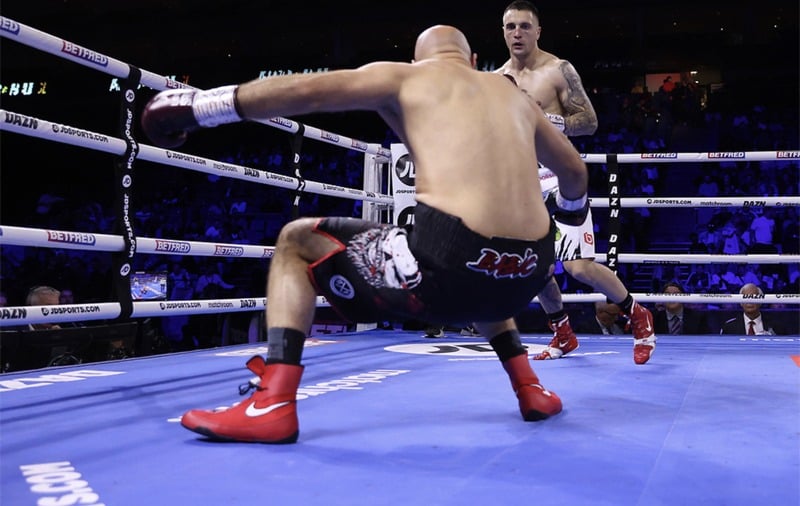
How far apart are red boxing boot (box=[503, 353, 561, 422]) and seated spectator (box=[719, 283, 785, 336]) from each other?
261cm

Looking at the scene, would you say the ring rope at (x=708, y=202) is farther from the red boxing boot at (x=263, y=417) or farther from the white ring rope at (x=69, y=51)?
the red boxing boot at (x=263, y=417)

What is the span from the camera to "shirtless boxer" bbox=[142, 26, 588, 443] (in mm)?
1427

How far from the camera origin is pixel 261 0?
14.8 metres

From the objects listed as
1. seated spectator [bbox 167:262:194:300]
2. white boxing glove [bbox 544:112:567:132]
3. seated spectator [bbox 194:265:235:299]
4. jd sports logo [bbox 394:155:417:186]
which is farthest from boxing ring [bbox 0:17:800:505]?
seated spectator [bbox 167:262:194:300]

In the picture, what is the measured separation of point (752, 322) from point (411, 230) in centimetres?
403

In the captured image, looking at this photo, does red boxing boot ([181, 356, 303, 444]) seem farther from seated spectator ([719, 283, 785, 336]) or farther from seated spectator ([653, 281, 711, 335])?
seated spectator ([653, 281, 711, 335])

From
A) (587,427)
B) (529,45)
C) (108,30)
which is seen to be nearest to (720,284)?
(529,45)

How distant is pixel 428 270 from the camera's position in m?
1.43

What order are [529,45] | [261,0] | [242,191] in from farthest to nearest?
[261,0], [242,191], [529,45]

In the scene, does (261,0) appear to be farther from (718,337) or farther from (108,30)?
(718,337)

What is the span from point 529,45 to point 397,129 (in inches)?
68.0

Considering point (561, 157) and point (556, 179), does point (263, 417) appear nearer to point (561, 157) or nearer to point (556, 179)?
point (561, 157)

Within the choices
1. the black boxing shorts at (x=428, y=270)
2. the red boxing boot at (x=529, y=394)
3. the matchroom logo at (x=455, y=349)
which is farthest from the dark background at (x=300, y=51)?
the black boxing shorts at (x=428, y=270)

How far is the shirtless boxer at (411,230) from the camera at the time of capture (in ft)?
4.68
